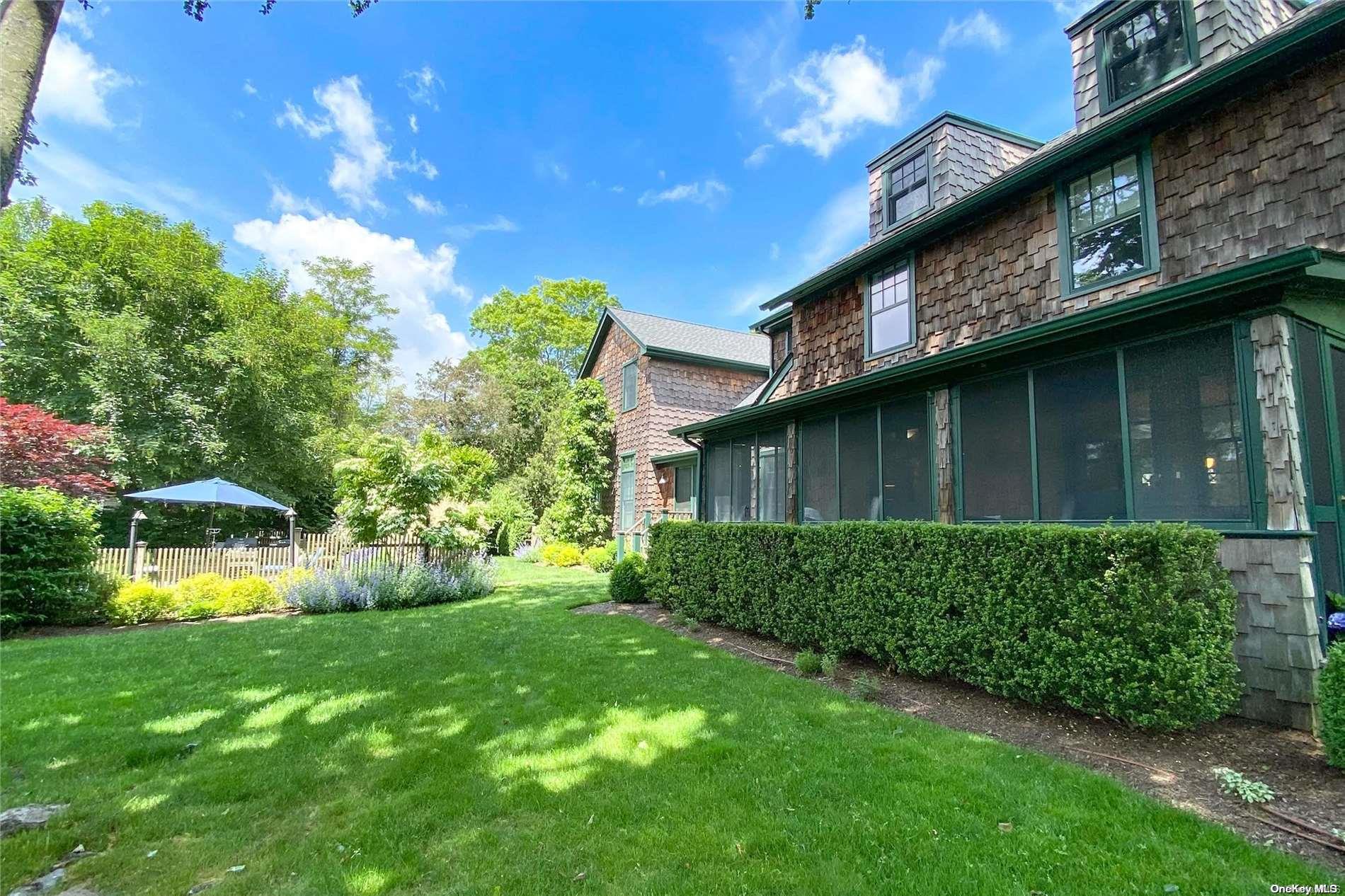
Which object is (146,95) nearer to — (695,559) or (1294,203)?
(695,559)

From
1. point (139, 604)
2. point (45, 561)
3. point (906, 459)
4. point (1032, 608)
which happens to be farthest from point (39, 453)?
point (1032, 608)

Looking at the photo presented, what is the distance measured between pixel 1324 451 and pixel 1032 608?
8.45 ft

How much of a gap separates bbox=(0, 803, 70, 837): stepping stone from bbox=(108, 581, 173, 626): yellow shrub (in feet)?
23.7

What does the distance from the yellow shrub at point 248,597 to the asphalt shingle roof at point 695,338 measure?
34.9 ft

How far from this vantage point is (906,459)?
6852 millimetres

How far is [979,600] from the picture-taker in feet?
15.4

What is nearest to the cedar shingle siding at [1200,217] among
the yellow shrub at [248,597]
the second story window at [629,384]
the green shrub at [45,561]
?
the second story window at [629,384]

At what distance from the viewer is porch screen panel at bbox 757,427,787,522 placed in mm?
9008

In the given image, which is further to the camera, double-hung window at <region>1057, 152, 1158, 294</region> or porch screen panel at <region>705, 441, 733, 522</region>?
porch screen panel at <region>705, 441, 733, 522</region>

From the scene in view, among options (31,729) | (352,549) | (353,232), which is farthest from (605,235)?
(31,729)

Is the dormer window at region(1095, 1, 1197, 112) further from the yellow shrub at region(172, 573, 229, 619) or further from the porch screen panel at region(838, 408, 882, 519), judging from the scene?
the yellow shrub at region(172, 573, 229, 619)

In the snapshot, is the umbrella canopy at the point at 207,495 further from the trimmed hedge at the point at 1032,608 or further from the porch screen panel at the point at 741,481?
the trimmed hedge at the point at 1032,608

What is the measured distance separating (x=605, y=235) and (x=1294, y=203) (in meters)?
21.4

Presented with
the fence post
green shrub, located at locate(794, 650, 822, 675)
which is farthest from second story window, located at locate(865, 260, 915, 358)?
the fence post
